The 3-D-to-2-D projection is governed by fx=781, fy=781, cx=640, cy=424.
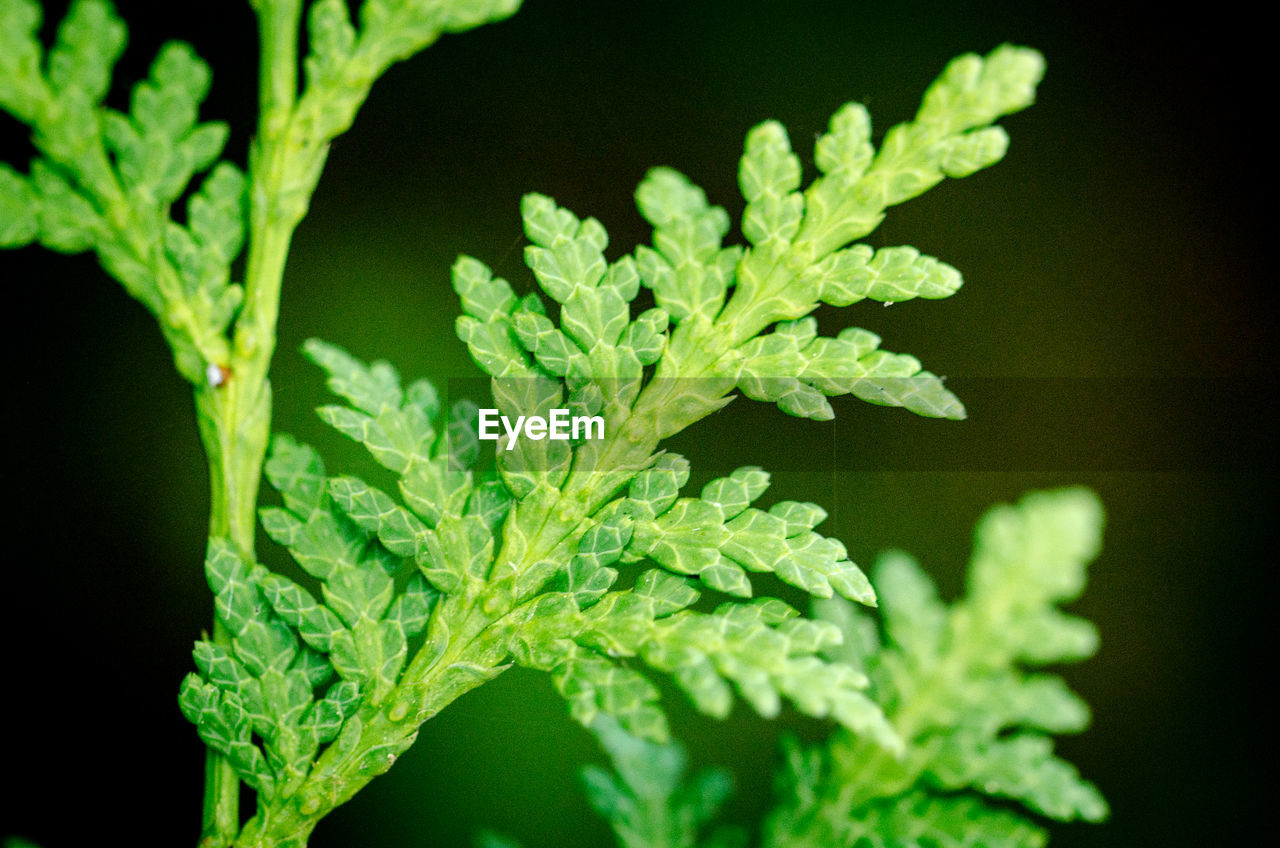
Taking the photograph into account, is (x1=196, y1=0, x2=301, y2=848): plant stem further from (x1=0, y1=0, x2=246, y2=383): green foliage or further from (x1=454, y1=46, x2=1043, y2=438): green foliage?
(x1=454, y1=46, x2=1043, y2=438): green foliage

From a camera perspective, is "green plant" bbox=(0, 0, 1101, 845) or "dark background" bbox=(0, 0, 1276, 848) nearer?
"green plant" bbox=(0, 0, 1101, 845)

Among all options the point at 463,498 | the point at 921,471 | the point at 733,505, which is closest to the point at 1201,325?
the point at 921,471

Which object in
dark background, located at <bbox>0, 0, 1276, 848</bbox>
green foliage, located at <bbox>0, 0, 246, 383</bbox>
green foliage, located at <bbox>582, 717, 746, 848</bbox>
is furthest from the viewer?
dark background, located at <bbox>0, 0, 1276, 848</bbox>

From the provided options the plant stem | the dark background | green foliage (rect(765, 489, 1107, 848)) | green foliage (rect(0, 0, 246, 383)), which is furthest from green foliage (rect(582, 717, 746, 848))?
green foliage (rect(0, 0, 246, 383))

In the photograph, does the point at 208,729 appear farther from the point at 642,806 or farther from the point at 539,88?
the point at 539,88

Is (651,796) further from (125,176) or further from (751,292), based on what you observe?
(125,176)

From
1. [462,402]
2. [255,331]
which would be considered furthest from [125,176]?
[462,402]
